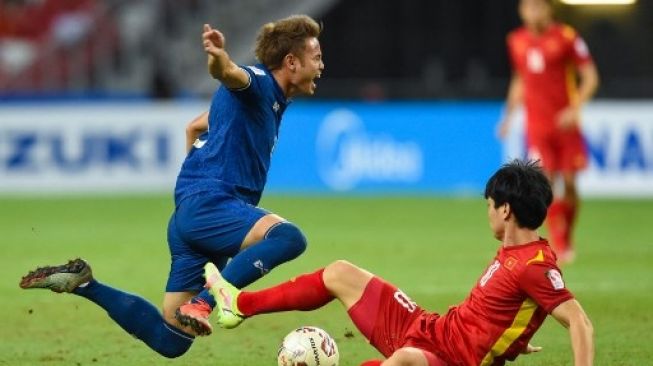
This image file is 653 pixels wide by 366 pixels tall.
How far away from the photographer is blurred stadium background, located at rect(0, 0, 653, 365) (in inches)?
392

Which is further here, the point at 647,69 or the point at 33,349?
the point at 647,69

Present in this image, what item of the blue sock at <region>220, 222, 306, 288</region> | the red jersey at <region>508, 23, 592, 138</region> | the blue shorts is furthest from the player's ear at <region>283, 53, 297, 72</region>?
the red jersey at <region>508, 23, 592, 138</region>

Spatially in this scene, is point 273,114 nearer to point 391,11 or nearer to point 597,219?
point 597,219

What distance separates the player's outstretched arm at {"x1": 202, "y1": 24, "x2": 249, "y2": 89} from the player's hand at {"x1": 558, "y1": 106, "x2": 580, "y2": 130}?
7055 millimetres

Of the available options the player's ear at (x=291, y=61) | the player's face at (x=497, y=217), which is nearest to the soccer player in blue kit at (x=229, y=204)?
the player's ear at (x=291, y=61)

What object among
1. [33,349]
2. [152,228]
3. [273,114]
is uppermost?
[273,114]

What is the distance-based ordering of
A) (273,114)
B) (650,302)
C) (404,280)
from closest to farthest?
(273,114), (650,302), (404,280)

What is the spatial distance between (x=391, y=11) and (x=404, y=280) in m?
13.2

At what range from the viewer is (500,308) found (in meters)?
6.00

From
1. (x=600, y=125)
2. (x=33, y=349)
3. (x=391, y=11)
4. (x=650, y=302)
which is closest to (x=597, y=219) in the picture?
(x=600, y=125)

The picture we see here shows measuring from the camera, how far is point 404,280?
11.1 metres

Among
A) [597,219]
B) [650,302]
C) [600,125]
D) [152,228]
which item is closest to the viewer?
[650,302]

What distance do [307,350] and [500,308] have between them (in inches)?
39.7

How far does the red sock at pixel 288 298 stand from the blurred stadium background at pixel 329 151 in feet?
3.58
